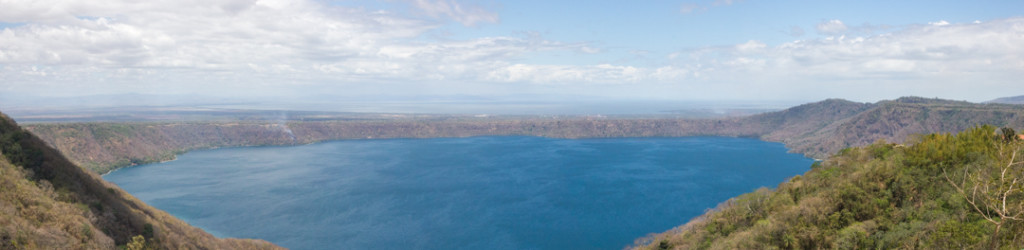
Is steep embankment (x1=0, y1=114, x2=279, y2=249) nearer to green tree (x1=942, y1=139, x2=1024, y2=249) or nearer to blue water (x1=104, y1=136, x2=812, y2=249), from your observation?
blue water (x1=104, y1=136, x2=812, y2=249)

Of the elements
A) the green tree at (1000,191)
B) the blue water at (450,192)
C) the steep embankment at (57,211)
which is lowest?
the blue water at (450,192)

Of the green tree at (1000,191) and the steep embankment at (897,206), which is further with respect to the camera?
the steep embankment at (897,206)

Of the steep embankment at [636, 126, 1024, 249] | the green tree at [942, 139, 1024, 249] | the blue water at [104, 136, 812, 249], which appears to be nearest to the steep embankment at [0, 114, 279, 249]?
the blue water at [104, 136, 812, 249]

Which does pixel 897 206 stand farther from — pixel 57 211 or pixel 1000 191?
pixel 57 211

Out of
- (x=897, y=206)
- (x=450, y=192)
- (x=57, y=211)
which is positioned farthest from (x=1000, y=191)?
(x=450, y=192)

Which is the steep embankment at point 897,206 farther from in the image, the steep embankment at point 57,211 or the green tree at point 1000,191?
the steep embankment at point 57,211

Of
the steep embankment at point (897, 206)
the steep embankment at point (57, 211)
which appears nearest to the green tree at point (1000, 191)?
the steep embankment at point (897, 206)
